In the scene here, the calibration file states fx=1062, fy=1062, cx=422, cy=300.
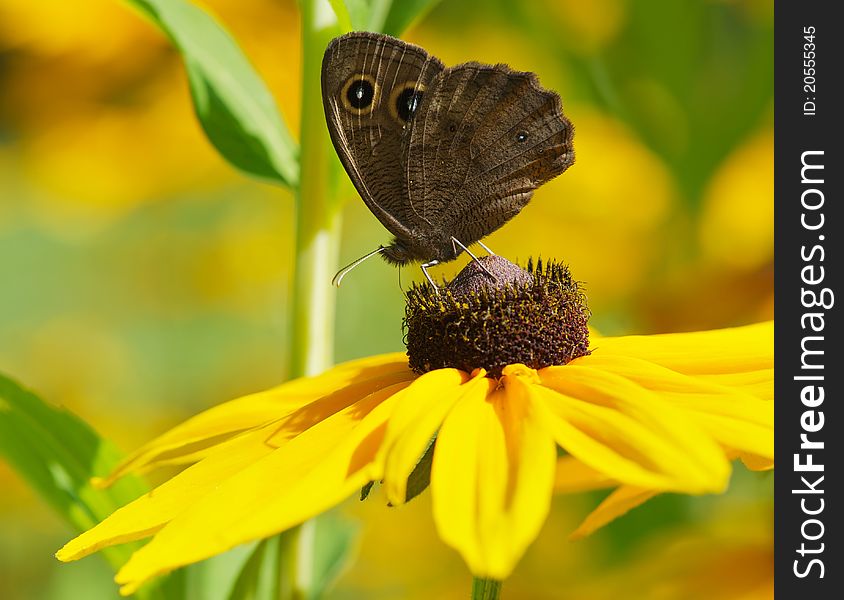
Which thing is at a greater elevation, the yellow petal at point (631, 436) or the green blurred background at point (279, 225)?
the green blurred background at point (279, 225)

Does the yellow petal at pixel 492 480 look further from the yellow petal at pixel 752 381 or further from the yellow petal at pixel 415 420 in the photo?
the yellow petal at pixel 752 381

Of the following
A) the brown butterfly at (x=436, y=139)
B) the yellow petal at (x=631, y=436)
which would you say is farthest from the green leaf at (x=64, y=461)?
the yellow petal at (x=631, y=436)

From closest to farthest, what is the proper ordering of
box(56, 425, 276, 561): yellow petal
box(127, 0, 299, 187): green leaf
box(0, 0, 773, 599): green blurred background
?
1. box(56, 425, 276, 561): yellow petal
2. box(127, 0, 299, 187): green leaf
3. box(0, 0, 773, 599): green blurred background

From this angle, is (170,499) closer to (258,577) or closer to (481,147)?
(258,577)

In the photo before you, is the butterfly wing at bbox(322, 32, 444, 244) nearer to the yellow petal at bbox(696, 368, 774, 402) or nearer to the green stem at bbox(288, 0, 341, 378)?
the green stem at bbox(288, 0, 341, 378)

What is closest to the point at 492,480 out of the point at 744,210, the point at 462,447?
the point at 462,447

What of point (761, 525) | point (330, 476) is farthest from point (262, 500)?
point (761, 525)

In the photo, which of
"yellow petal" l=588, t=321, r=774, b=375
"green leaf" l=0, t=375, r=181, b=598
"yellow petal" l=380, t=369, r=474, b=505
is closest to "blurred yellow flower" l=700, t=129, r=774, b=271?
"yellow petal" l=588, t=321, r=774, b=375
